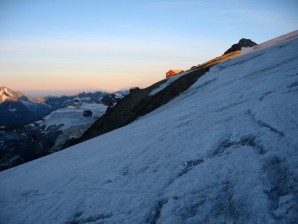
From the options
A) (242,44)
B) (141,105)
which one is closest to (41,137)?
(242,44)

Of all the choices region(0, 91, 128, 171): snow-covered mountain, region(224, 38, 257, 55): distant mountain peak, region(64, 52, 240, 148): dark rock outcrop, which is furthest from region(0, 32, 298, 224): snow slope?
region(0, 91, 128, 171): snow-covered mountain

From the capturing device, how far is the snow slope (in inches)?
205

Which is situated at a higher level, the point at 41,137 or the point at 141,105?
the point at 141,105

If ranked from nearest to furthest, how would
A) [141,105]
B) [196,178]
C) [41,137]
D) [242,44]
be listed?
[196,178], [141,105], [242,44], [41,137]

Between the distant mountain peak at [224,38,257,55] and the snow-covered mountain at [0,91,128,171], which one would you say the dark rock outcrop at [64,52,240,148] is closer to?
the distant mountain peak at [224,38,257,55]

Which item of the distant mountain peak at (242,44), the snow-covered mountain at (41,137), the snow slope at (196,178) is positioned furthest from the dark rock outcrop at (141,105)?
the snow-covered mountain at (41,137)

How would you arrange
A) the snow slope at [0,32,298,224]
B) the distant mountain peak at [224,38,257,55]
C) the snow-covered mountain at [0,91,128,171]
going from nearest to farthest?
1. the snow slope at [0,32,298,224]
2. the distant mountain peak at [224,38,257,55]
3. the snow-covered mountain at [0,91,128,171]

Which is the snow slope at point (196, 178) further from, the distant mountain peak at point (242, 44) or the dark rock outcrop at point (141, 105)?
the distant mountain peak at point (242, 44)

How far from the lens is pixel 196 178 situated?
21.2ft

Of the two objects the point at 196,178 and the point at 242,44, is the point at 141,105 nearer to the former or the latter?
the point at 196,178

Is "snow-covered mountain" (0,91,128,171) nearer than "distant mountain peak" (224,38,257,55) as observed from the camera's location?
No

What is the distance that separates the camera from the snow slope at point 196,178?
520 cm

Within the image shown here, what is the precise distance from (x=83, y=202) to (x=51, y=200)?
5.03 ft

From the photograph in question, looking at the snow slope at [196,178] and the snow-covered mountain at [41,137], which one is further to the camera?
the snow-covered mountain at [41,137]
